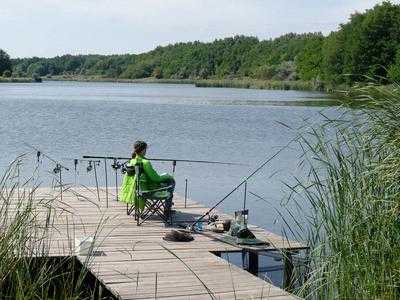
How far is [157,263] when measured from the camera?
696 cm

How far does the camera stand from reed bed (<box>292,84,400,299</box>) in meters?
5.02

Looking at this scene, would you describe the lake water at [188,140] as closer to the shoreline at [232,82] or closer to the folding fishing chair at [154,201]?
the folding fishing chair at [154,201]

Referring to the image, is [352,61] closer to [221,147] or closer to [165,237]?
[221,147]

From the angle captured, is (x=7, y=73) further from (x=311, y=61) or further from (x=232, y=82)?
(x=311, y=61)

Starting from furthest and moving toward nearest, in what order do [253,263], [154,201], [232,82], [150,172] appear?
[232,82]
[154,201]
[150,172]
[253,263]

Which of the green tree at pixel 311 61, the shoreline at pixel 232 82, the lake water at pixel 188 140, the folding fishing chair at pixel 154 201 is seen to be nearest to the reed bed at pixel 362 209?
the lake water at pixel 188 140

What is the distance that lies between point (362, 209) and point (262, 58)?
11433cm

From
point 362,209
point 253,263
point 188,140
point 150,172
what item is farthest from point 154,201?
point 188,140

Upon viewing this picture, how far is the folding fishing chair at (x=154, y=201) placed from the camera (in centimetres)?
883

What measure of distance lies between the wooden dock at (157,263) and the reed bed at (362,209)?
61 centimetres

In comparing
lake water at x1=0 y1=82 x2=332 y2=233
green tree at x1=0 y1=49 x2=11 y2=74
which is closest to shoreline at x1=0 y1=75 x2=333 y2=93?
green tree at x1=0 y1=49 x2=11 y2=74

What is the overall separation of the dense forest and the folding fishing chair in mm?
51930

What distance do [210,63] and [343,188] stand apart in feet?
406

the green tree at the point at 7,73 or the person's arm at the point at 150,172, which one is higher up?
the person's arm at the point at 150,172
